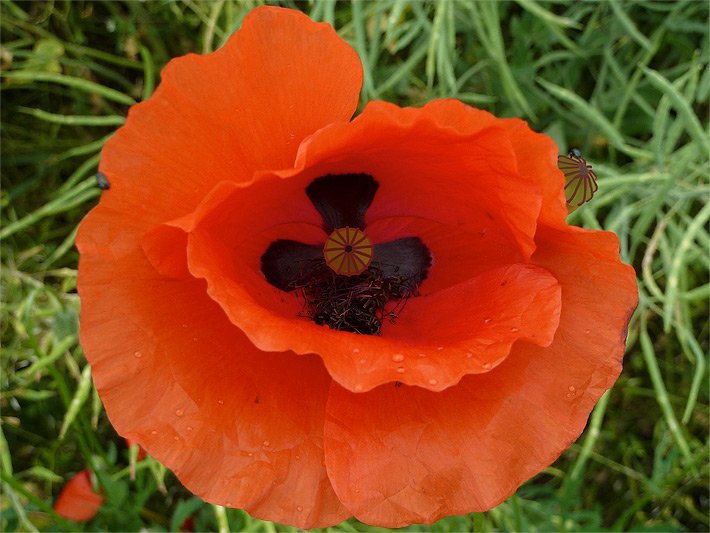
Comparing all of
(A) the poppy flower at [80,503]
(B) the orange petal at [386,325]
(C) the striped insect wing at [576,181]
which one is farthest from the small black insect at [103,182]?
(A) the poppy flower at [80,503]

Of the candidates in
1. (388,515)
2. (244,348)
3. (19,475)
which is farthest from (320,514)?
(19,475)

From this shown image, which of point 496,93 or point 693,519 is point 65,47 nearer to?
point 496,93

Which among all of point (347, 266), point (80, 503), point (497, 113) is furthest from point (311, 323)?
point (497, 113)

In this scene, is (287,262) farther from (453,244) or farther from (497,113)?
(497,113)

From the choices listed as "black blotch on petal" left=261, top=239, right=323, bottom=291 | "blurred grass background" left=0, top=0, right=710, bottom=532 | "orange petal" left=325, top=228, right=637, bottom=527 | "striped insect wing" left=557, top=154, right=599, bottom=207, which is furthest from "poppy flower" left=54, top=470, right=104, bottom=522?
"striped insect wing" left=557, top=154, right=599, bottom=207

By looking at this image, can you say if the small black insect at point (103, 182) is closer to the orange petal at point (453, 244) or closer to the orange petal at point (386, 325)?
the orange petal at point (386, 325)

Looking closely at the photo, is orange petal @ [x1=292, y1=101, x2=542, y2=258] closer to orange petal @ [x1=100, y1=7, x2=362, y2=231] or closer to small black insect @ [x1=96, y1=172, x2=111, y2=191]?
orange petal @ [x1=100, y1=7, x2=362, y2=231]
